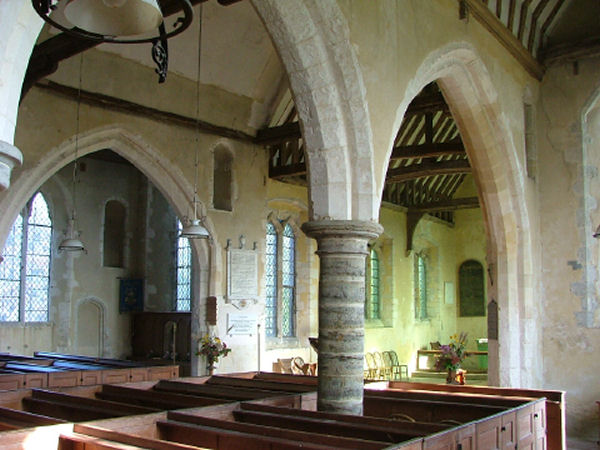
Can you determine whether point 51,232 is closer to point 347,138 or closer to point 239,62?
point 239,62

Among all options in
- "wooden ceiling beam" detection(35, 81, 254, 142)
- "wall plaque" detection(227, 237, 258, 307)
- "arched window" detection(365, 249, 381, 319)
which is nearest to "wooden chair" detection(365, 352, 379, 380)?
"arched window" detection(365, 249, 381, 319)

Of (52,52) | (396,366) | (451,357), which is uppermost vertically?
(52,52)

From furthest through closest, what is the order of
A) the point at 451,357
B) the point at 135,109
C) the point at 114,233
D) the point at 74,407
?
the point at 114,233, the point at 135,109, the point at 451,357, the point at 74,407

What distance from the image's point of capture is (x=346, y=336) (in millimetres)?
4922

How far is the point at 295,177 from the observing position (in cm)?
1202

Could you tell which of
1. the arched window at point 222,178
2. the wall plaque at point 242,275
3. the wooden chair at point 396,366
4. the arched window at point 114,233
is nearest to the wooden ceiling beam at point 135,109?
the arched window at point 222,178

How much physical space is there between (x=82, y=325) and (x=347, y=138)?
771 centimetres

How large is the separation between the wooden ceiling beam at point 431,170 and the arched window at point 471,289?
6.62m

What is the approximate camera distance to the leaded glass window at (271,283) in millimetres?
12039

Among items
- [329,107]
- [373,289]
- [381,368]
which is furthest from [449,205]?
[329,107]

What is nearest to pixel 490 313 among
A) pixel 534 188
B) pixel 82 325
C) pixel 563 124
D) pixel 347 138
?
pixel 534 188

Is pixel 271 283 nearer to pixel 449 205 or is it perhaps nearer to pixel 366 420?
pixel 449 205

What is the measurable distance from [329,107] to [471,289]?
13186mm

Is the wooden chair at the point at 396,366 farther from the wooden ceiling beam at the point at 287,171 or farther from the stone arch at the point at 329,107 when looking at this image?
the stone arch at the point at 329,107
